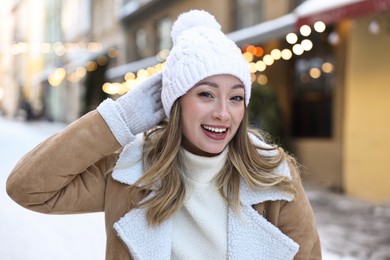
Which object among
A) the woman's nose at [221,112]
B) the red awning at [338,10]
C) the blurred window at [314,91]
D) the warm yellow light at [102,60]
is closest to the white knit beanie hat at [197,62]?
the woman's nose at [221,112]

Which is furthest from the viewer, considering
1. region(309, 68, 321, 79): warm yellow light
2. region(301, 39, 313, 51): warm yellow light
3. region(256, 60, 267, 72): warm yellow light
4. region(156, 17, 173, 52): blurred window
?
region(156, 17, 173, 52): blurred window

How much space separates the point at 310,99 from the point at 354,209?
3.24m

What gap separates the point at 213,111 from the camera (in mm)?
1797

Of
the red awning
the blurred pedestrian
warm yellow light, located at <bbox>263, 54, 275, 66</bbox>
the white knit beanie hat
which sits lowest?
the blurred pedestrian

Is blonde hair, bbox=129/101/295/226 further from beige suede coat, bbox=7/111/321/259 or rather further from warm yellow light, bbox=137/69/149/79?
warm yellow light, bbox=137/69/149/79

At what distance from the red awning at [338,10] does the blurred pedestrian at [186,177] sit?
4313mm

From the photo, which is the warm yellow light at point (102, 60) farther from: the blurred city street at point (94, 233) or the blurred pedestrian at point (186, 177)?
the blurred pedestrian at point (186, 177)

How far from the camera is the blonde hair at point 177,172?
1808 mm

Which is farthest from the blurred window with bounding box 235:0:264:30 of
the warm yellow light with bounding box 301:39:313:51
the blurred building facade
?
the warm yellow light with bounding box 301:39:313:51

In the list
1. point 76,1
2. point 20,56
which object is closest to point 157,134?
point 76,1

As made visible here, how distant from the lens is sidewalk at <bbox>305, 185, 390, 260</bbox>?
5.01 metres

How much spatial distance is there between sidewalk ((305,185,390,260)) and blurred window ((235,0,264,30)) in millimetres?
4358

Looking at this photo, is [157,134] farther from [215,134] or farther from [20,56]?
[20,56]

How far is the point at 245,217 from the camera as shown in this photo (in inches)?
71.7
